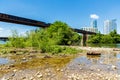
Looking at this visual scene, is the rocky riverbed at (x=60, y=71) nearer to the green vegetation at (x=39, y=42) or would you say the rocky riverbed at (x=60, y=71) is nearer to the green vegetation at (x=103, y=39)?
the green vegetation at (x=39, y=42)

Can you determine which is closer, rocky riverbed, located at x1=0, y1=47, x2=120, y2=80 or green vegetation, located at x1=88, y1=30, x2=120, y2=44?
rocky riverbed, located at x1=0, y1=47, x2=120, y2=80

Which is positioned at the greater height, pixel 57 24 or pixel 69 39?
pixel 57 24

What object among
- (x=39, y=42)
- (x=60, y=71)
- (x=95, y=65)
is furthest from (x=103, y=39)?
(x=60, y=71)

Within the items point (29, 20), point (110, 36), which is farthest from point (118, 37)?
point (29, 20)

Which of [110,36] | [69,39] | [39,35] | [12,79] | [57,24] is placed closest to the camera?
[12,79]

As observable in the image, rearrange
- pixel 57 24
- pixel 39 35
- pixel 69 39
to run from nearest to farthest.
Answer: pixel 39 35 → pixel 69 39 → pixel 57 24

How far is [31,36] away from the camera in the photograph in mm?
29812

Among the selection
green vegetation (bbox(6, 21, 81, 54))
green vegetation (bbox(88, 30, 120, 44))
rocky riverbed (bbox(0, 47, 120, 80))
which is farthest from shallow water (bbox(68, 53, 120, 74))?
green vegetation (bbox(88, 30, 120, 44))

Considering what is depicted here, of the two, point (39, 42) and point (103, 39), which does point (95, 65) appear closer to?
point (39, 42)

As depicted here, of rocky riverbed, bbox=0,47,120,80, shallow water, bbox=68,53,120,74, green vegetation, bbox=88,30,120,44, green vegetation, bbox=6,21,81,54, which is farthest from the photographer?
green vegetation, bbox=88,30,120,44

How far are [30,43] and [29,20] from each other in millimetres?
42142

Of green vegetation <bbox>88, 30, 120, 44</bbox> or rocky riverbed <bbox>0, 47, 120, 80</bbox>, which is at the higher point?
green vegetation <bbox>88, 30, 120, 44</bbox>

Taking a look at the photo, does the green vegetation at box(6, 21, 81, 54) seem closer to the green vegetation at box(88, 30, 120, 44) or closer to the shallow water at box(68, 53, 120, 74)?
the shallow water at box(68, 53, 120, 74)

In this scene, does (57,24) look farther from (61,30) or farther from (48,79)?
(48,79)
